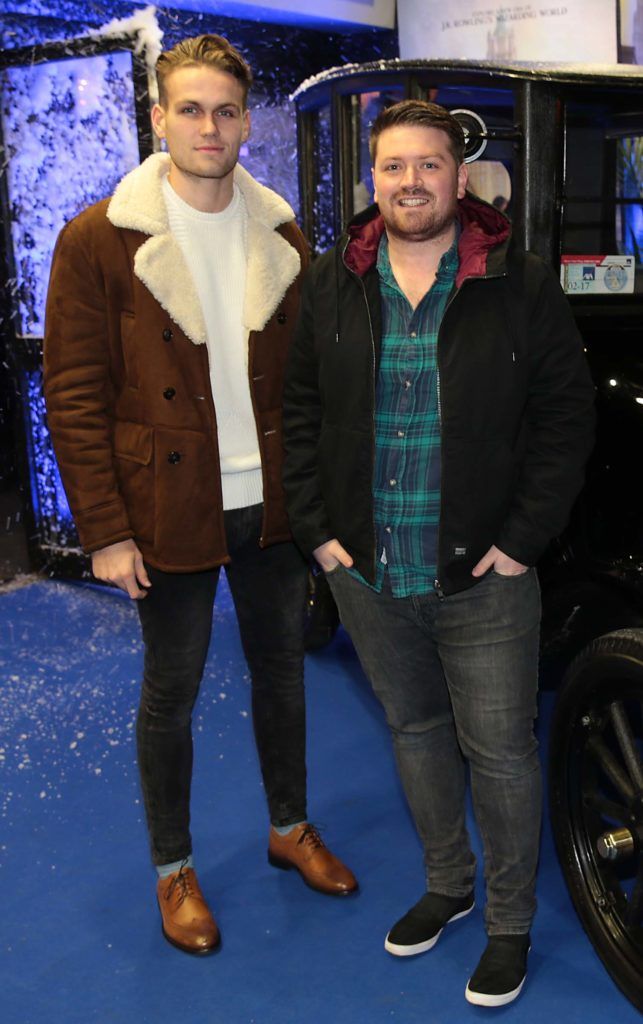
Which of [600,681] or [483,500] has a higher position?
[483,500]

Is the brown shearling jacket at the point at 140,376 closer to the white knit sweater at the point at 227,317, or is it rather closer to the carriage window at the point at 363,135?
the white knit sweater at the point at 227,317

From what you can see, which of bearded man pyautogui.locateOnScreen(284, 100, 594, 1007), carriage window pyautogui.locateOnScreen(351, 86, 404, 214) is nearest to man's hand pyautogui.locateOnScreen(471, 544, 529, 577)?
bearded man pyautogui.locateOnScreen(284, 100, 594, 1007)

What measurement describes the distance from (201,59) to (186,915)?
1.82 meters

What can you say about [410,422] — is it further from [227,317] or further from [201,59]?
[201,59]

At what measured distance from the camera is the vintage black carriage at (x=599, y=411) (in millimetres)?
2266

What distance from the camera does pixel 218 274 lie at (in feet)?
7.52

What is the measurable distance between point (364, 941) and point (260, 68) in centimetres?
477

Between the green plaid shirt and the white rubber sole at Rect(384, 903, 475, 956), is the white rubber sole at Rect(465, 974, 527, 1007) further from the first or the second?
the green plaid shirt

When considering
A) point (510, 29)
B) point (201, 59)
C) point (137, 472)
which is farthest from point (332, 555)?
point (510, 29)

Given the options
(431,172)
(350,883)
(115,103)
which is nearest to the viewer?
(431,172)

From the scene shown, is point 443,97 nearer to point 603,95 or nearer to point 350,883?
point 603,95

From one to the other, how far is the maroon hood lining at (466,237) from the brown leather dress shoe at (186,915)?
1.43 m

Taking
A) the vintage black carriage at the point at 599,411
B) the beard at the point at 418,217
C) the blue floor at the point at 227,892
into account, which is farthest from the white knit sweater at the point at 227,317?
the blue floor at the point at 227,892

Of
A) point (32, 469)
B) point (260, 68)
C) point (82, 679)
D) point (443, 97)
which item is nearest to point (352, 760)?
point (82, 679)
